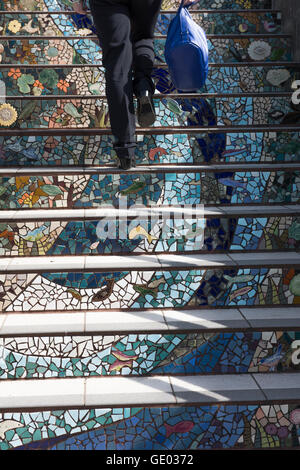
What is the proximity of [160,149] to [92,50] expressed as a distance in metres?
0.89

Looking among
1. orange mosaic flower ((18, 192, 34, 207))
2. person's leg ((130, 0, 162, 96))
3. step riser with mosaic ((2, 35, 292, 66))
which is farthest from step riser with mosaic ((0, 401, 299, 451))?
step riser with mosaic ((2, 35, 292, 66))

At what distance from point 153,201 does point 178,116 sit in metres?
0.58

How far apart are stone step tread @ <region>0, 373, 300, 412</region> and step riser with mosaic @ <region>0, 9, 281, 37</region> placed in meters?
2.20

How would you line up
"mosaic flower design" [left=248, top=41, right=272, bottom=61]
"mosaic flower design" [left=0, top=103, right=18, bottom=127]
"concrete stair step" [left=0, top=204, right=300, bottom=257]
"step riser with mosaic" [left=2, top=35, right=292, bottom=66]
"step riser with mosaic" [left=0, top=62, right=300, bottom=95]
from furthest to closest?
"mosaic flower design" [left=248, top=41, right=272, bottom=61] < "step riser with mosaic" [left=2, top=35, right=292, bottom=66] < "step riser with mosaic" [left=0, top=62, right=300, bottom=95] < "mosaic flower design" [left=0, top=103, right=18, bottom=127] < "concrete stair step" [left=0, top=204, right=300, bottom=257]

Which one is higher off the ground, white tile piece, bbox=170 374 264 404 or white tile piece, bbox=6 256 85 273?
white tile piece, bbox=6 256 85 273

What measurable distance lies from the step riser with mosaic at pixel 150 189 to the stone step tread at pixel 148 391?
82 centimetres

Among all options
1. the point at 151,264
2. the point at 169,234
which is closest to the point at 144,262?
the point at 151,264

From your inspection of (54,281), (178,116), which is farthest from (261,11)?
(54,281)

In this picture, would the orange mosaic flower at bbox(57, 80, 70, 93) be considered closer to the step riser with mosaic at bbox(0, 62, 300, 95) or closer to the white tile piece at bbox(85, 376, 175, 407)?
the step riser with mosaic at bbox(0, 62, 300, 95)

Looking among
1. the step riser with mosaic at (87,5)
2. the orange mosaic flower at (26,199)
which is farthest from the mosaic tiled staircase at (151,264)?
the step riser with mosaic at (87,5)

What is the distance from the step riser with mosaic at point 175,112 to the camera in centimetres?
273

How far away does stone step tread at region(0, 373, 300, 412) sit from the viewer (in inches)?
71.0

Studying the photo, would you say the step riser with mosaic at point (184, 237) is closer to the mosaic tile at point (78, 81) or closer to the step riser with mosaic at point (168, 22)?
the mosaic tile at point (78, 81)

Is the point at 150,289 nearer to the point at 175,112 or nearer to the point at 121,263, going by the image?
the point at 121,263
